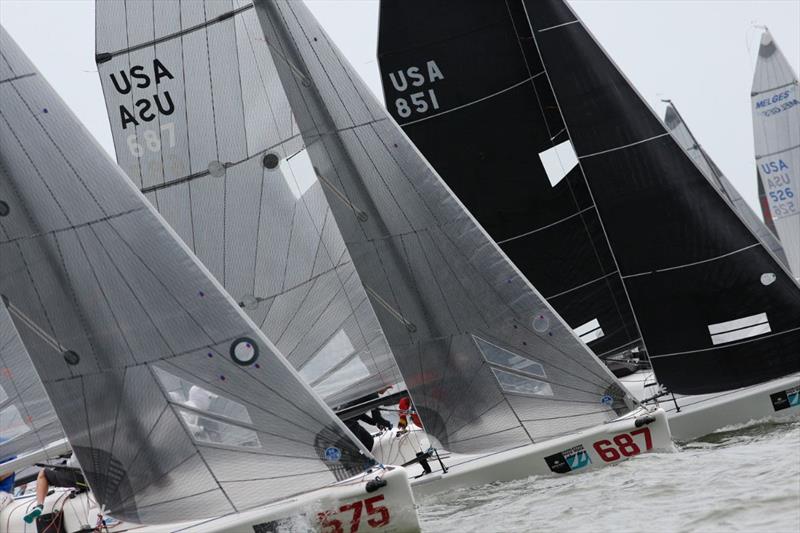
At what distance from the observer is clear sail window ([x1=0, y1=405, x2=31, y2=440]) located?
9398 mm

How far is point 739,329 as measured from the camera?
35.6ft

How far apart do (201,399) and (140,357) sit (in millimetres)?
464

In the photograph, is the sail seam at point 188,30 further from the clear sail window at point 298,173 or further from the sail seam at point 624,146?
the sail seam at point 624,146

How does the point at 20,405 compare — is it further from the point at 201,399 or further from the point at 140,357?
the point at 201,399

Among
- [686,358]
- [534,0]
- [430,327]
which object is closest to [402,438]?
[430,327]

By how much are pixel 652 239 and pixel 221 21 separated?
392cm

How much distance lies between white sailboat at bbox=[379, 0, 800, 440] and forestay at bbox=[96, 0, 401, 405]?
1.60m

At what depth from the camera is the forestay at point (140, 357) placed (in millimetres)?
8398

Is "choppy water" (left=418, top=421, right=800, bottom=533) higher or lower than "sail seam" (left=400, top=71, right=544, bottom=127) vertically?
lower

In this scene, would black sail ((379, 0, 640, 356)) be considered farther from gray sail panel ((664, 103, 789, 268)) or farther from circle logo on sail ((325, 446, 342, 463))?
gray sail panel ((664, 103, 789, 268))

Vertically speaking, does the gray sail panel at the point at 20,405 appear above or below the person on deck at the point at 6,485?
above

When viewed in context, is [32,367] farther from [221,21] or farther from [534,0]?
[534,0]

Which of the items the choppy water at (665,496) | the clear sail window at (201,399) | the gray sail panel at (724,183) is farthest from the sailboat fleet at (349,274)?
the gray sail panel at (724,183)

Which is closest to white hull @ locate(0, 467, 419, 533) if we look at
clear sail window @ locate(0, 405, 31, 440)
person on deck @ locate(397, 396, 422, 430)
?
clear sail window @ locate(0, 405, 31, 440)
